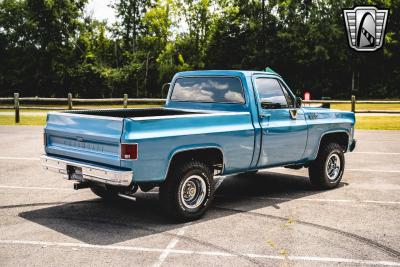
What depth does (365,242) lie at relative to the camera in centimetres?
531

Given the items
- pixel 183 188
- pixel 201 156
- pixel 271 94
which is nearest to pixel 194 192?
pixel 183 188

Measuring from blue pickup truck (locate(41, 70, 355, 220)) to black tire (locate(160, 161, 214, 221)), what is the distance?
1 cm

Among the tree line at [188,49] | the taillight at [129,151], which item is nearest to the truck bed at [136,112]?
the taillight at [129,151]

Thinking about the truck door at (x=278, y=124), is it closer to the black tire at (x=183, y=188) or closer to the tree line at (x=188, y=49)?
the black tire at (x=183, y=188)

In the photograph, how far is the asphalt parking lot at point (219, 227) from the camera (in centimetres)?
478

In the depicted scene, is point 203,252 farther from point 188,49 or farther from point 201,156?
point 188,49

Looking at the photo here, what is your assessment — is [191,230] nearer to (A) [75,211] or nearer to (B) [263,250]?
(B) [263,250]

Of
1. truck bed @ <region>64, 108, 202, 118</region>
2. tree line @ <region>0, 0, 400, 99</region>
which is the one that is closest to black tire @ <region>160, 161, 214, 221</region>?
truck bed @ <region>64, 108, 202, 118</region>

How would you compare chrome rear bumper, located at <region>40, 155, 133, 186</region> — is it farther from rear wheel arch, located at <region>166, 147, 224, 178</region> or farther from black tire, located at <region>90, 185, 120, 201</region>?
black tire, located at <region>90, 185, 120, 201</region>

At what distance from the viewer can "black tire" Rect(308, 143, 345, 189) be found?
816 centimetres

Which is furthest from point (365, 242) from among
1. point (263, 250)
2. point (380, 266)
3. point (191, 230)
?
point (191, 230)

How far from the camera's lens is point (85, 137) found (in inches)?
237

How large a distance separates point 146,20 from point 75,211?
158 feet

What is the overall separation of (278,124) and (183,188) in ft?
6.42
